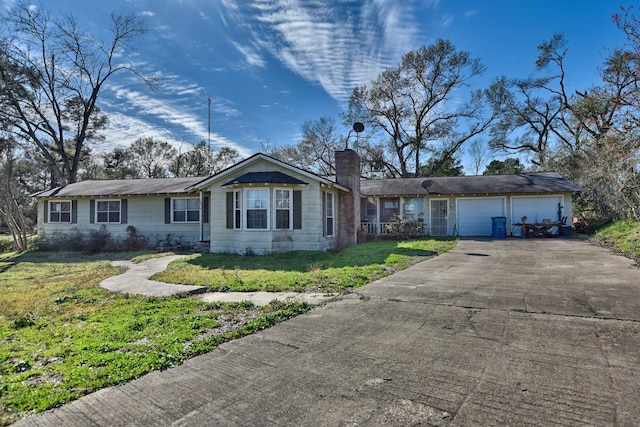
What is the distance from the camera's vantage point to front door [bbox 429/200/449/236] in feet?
65.5

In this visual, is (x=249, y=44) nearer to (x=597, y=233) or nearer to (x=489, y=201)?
(x=489, y=201)

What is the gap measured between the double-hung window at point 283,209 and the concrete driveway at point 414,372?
7362 millimetres

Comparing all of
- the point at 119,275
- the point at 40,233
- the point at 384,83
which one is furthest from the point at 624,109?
the point at 40,233

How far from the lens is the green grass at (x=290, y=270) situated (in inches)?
289

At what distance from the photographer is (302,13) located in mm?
12414

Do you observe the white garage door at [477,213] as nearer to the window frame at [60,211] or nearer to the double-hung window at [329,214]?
the double-hung window at [329,214]

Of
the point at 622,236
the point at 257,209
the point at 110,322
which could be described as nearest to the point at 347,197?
the point at 257,209

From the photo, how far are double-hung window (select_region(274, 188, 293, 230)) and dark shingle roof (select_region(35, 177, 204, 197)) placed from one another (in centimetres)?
572

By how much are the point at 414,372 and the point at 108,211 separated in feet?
62.2

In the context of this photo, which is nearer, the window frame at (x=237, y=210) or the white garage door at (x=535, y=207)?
the window frame at (x=237, y=210)

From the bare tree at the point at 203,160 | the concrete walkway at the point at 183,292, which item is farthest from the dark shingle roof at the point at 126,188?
the bare tree at the point at 203,160

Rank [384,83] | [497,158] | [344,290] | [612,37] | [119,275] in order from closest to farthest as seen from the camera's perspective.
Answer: [344,290]
[119,275]
[612,37]
[384,83]
[497,158]

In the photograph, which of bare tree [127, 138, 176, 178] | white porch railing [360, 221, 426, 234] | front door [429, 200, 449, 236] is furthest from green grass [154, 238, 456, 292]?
bare tree [127, 138, 176, 178]

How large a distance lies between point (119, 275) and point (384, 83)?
29.6 meters
